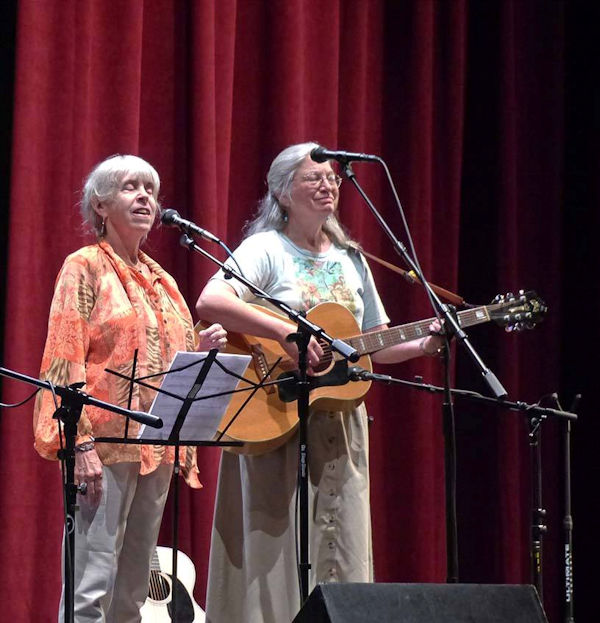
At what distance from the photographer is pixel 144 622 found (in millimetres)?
3801

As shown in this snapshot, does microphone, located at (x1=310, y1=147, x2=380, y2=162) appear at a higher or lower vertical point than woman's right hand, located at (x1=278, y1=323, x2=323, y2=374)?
higher

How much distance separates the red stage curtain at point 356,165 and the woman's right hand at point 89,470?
1001 millimetres

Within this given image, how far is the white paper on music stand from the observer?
282cm

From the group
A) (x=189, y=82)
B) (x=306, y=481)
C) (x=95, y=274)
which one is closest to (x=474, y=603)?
(x=306, y=481)

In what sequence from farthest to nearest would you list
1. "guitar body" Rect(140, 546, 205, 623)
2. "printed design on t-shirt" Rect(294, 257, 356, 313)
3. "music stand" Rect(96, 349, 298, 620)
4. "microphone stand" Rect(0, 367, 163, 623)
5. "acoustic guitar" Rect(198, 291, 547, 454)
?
"guitar body" Rect(140, 546, 205, 623), "printed design on t-shirt" Rect(294, 257, 356, 313), "acoustic guitar" Rect(198, 291, 547, 454), "music stand" Rect(96, 349, 298, 620), "microphone stand" Rect(0, 367, 163, 623)

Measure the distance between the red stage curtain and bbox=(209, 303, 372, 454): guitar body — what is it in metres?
0.97

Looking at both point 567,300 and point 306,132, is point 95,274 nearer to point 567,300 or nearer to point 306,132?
point 306,132

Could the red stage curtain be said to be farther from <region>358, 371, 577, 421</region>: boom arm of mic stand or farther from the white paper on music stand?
<region>358, 371, 577, 421</region>: boom arm of mic stand

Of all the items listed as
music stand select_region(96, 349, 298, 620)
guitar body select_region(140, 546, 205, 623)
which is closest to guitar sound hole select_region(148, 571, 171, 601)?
guitar body select_region(140, 546, 205, 623)

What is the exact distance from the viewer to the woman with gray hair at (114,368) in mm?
3121

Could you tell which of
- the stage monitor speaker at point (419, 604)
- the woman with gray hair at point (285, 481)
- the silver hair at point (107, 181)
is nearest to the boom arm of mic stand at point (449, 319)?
the woman with gray hair at point (285, 481)

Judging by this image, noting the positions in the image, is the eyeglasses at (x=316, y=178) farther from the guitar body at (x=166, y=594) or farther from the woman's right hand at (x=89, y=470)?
the guitar body at (x=166, y=594)

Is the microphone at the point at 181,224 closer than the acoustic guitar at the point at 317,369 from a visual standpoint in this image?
Yes

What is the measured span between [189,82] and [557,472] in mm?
2721
